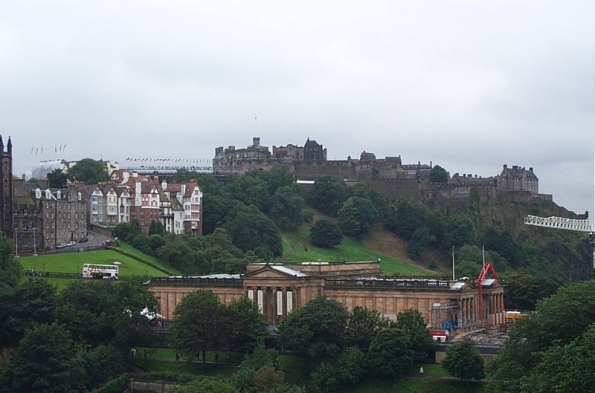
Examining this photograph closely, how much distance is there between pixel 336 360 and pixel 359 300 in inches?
536

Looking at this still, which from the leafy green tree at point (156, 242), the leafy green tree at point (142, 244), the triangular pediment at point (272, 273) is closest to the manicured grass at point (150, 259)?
the leafy green tree at point (142, 244)

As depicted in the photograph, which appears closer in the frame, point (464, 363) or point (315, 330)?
point (464, 363)

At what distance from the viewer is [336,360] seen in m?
83.0

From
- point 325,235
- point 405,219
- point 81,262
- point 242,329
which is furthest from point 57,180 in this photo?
point 242,329

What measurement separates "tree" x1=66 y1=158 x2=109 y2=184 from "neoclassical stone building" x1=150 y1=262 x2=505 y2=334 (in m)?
56.9

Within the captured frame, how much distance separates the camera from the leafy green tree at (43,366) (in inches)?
3152

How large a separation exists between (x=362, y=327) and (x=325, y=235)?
75820 mm

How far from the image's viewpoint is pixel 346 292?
97.1 m

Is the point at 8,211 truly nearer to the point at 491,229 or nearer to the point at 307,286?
A: the point at 307,286

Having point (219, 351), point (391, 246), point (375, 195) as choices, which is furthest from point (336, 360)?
point (375, 195)

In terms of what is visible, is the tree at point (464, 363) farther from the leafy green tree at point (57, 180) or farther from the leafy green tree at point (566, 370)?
the leafy green tree at point (57, 180)

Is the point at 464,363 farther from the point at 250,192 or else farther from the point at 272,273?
the point at 250,192

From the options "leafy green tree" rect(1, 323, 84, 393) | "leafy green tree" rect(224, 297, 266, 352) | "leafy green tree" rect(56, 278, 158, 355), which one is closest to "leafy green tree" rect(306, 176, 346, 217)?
"leafy green tree" rect(56, 278, 158, 355)

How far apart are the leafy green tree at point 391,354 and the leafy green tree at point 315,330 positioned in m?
3.97
